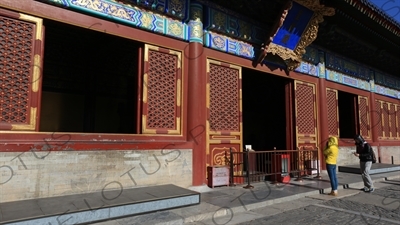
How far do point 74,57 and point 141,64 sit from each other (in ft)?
12.7

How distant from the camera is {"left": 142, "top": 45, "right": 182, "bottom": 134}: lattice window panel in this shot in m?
5.85

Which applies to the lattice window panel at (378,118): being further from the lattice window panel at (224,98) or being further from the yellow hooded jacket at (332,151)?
the lattice window panel at (224,98)

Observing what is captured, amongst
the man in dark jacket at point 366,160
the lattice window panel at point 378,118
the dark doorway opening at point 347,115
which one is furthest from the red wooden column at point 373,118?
the man in dark jacket at point 366,160

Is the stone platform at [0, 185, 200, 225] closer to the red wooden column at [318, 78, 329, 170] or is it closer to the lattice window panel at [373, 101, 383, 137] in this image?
the red wooden column at [318, 78, 329, 170]

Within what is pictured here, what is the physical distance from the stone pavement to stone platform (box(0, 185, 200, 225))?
12 centimetres

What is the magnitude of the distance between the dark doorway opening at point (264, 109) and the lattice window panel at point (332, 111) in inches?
74.7

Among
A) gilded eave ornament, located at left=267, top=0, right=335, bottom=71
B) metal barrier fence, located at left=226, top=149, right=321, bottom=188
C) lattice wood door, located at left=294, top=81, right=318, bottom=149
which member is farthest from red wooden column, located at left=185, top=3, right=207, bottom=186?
lattice wood door, located at left=294, top=81, right=318, bottom=149

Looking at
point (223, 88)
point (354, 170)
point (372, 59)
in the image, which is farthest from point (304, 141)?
point (372, 59)

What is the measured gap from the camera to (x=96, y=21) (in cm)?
529

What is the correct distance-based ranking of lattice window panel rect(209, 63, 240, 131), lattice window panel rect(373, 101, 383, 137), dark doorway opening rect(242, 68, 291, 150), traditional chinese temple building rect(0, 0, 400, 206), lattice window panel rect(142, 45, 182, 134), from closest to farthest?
traditional chinese temple building rect(0, 0, 400, 206), lattice window panel rect(142, 45, 182, 134), lattice window panel rect(209, 63, 240, 131), dark doorway opening rect(242, 68, 291, 150), lattice window panel rect(373, 101, 383, 137)

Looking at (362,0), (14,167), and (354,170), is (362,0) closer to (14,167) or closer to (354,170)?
(354,170)

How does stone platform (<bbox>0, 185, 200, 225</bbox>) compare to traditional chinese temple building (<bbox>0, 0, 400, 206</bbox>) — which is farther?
traditional chinese temple building (<bbox>0, 0, 400, 206</bbox>)

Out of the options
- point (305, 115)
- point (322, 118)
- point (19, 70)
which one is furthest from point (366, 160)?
point (19, 70)

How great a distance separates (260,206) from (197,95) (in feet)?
8.64
